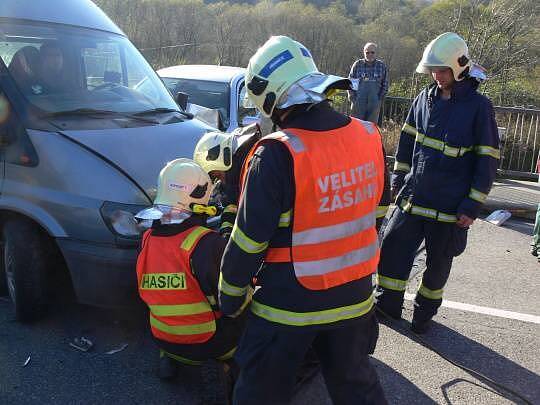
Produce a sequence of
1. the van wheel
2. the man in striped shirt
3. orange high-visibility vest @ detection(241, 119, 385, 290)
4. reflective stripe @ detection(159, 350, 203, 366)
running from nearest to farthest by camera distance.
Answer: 1. orange high-visibility vest @ detection(241, 119, 385, 290)
2. reflective stripe @ detection(159, 350, 203, 366)
3. the van wheel
4. the man in striped shirt

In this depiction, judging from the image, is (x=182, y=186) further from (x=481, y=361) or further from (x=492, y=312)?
(x=492, y=312)

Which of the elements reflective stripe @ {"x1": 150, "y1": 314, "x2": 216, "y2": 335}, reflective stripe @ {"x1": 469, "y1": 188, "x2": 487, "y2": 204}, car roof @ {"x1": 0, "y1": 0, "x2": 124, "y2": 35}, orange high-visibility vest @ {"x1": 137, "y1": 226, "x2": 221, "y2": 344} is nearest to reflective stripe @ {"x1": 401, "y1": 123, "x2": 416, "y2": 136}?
reflective stripe @ {"x1": 469, "y1": 188, "x2": 487, "y2": 204}

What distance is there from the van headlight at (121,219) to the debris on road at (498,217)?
5.10 m

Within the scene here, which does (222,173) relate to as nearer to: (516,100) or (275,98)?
(275,98)

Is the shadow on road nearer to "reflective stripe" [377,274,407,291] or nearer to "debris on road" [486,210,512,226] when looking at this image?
"reflective stripe" [377,274,407,291]

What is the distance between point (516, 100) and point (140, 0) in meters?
11.3

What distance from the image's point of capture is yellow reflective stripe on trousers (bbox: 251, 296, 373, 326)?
2100mm

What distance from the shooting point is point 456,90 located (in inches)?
139

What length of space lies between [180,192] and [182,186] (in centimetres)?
3

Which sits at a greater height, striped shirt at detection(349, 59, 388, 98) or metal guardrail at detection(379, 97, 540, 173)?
striped shirt at detection(349, 59, 388, 98)

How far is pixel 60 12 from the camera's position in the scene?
4.34m

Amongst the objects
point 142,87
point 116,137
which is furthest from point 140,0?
point 116,137

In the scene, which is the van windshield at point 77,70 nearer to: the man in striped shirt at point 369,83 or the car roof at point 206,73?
the car roof at point 206,73

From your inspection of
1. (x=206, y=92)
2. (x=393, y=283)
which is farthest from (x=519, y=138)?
(x=393, y=283)
